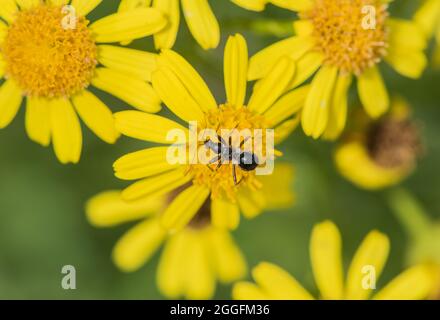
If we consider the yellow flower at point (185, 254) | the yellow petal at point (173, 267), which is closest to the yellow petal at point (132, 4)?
the yellow flower at point (185, 254)

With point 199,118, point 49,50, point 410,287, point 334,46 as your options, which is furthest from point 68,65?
point 410,287

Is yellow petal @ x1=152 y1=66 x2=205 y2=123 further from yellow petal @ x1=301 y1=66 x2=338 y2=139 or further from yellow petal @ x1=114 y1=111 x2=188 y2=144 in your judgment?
yellow petal @ x1=301 y1=66 x2=338 y2=139

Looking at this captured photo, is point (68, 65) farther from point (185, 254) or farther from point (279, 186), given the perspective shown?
point (185, 254)

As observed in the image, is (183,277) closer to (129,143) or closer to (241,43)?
(129,143)

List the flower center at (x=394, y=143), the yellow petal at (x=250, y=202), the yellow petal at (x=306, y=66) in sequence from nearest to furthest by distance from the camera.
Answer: the yellow petal at (x=306, y=66), the yellow petal at (x=250, y=202), the flower center at (x=394, y=143)

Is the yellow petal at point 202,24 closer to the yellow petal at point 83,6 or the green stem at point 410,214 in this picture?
the yellow petal at point 83,6

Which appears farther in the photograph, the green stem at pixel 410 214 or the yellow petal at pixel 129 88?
the green stem at pixel 410 214
